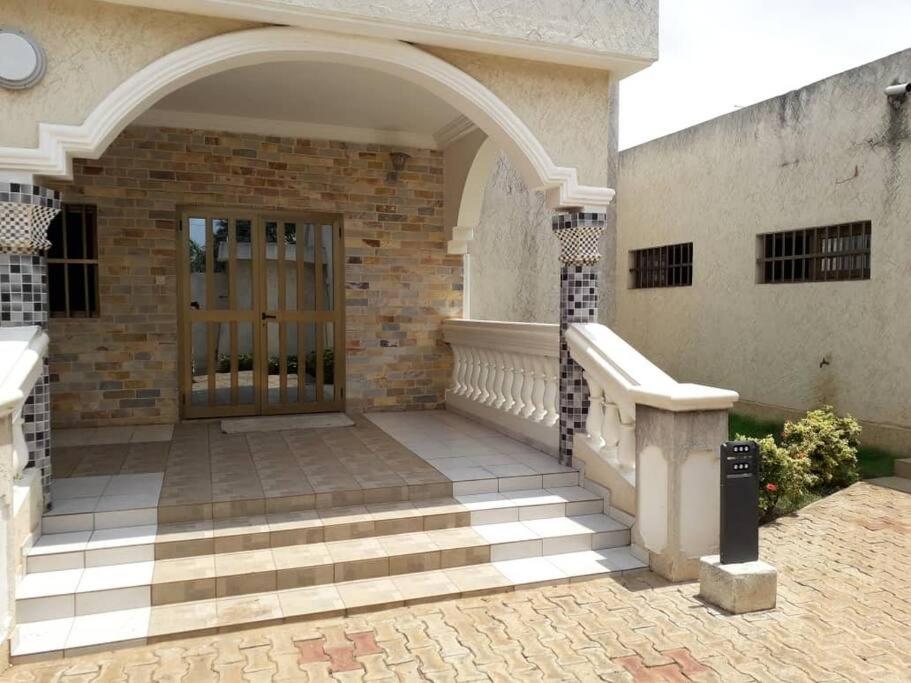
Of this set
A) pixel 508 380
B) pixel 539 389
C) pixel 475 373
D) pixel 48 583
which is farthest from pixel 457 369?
pixel 48 583

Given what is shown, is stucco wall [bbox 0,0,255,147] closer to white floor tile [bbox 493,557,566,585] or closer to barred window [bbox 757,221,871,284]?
white floor tile [bbox 493,557,566,585]

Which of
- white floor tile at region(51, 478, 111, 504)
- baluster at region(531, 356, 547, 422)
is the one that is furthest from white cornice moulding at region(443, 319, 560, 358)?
white floor tile at region(51, 478, 111, 504)

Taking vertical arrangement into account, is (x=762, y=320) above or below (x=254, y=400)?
above

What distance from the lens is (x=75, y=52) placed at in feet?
13.7

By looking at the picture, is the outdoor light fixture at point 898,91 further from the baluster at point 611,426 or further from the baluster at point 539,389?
the baluster at point 611,426

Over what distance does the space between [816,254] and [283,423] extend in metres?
6.60

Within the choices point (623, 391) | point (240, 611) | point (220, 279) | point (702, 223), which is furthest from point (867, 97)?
→ point (240, 611)

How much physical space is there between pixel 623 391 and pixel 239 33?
344 centimetres

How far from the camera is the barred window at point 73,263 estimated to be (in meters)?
6.93

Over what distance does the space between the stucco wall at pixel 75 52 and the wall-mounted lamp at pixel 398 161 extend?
3.75 m

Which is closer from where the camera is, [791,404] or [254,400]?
[254,400]

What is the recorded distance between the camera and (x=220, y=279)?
756 centimetres

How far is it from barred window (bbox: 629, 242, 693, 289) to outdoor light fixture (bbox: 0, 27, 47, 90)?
8.75 m

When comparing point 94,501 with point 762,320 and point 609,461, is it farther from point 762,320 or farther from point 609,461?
point 762,320
